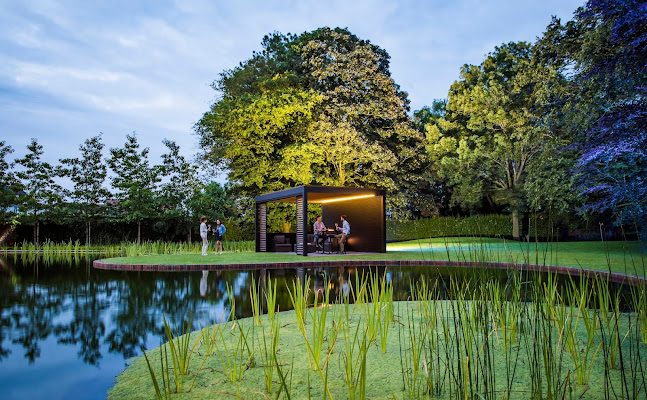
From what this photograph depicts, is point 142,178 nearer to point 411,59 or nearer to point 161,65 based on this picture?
point 161,65

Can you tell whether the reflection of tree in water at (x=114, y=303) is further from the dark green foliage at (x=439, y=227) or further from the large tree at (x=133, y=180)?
the dark green foliage at (x=439, y=227)

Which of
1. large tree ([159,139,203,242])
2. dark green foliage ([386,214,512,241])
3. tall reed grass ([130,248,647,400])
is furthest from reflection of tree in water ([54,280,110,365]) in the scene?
dark green foliage ([386,214,512,241])

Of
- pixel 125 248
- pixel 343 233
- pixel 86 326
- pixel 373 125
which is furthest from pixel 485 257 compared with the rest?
pixel 373 125

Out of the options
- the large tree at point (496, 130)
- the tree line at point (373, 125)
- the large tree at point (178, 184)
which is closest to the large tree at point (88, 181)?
the large tree at point (178, 184)

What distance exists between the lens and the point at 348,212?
18875 millimetres

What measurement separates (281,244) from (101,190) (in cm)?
1008

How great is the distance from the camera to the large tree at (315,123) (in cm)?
2105

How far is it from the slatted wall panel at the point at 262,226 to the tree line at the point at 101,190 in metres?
4.79

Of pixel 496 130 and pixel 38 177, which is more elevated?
pixel 496 130

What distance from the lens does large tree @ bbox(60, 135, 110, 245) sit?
70.4ft

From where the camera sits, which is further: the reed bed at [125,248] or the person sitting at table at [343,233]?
the reed bed at [125,248]

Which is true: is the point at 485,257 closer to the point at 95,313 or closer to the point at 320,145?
the point at 95,313

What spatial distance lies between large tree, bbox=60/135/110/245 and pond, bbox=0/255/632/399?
11.5m

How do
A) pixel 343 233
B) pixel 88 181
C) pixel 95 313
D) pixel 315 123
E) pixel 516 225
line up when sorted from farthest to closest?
pixel 516 225
pixel 88 181
pixel 315 123
pixel 343 233
pixel 95 313
